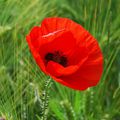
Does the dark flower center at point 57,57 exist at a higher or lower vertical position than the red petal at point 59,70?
higher

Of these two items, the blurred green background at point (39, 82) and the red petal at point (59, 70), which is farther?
the blurred green background at point (39, 82)

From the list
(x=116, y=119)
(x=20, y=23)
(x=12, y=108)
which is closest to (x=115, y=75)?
(x=116, y=119)

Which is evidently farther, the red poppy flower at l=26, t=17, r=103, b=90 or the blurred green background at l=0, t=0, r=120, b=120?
the blurred green background at l=0, t=0, r=120, b=120

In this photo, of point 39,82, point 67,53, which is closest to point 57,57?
point 67,53

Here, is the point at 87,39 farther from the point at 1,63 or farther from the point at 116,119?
the point at 116,119

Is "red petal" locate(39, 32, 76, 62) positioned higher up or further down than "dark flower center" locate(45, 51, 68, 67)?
higher up

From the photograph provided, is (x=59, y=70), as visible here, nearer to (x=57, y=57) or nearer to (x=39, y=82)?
(x=57, y=57)
